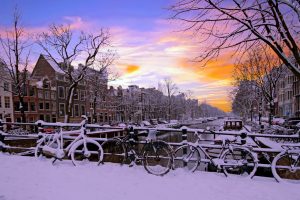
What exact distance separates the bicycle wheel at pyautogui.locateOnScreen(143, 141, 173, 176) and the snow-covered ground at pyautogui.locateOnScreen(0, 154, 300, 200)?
0.23 metres

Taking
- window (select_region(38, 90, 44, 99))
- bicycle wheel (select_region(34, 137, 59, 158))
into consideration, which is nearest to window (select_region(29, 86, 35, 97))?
window (select_region(38, 90, 44, 99))

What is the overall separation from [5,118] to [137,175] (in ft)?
132

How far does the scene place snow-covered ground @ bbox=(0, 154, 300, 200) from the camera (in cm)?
527

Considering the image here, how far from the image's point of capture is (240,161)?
6.71 m

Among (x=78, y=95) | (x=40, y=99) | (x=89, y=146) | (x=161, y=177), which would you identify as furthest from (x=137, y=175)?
(x=78, y=95)

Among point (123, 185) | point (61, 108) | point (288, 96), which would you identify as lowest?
point (123, 185)

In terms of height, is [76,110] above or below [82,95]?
below

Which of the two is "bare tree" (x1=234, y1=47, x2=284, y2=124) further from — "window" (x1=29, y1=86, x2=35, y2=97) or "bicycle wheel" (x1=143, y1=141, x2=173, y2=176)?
"window" (x1=29, y1=86, x2=35, y2=97)

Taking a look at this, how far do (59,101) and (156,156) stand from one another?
50357 mm

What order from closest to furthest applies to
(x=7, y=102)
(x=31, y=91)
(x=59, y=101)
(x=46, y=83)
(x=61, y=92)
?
(x=7, y=102) < (x=31, y=91) < (x=46, y=83) < (x=59, y=101) < (x=61, y=92)

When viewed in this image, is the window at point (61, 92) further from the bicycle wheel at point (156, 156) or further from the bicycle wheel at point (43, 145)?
the bicycle wheel at point (156, 156)

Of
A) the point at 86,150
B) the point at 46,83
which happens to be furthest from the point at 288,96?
→ the point at 86,150

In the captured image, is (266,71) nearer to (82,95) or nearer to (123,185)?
(123,185)

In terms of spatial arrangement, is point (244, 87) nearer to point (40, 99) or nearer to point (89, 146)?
point (40, 99)
